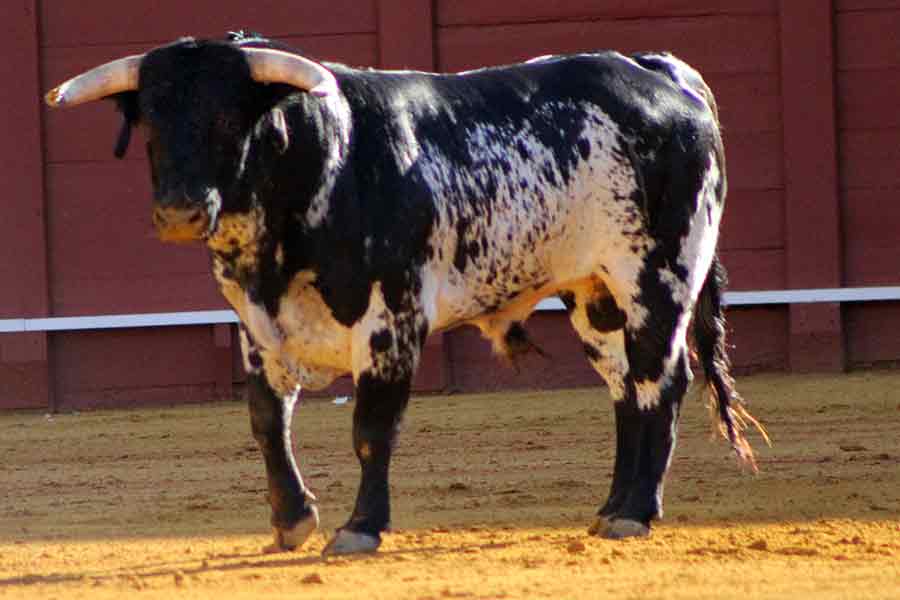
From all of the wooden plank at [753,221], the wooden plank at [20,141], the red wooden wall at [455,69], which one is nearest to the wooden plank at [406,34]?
the red wooden wall at [455,69]

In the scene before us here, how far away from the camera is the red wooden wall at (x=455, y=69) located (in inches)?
397

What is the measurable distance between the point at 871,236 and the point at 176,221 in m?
5.52

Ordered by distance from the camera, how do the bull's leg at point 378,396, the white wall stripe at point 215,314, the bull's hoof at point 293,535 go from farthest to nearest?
the white wall stripe at point 215,314 → the bull's hoof at point 293,535 → the bull's leg at point 378,396

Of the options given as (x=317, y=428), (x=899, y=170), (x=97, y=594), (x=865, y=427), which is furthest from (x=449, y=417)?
(x=97, y=594)

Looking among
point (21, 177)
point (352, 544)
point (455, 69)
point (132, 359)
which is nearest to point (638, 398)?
point (352, 544)

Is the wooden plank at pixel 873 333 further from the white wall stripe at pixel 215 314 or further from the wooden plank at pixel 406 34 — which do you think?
the wooden plank at pixel 406 34

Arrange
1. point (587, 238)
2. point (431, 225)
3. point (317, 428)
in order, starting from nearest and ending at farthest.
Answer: point (431, 225) < point (587, 238) < point (317, 428)

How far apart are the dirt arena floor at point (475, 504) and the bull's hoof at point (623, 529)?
0.18 ft

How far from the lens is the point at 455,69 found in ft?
33.3

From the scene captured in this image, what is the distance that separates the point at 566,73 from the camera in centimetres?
639

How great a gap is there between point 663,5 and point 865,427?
2.67 meters

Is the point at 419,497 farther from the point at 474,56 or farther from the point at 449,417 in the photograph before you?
the point at 474,56

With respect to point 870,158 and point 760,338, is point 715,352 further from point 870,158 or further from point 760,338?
point 870,158

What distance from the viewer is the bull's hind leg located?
6.09 m
